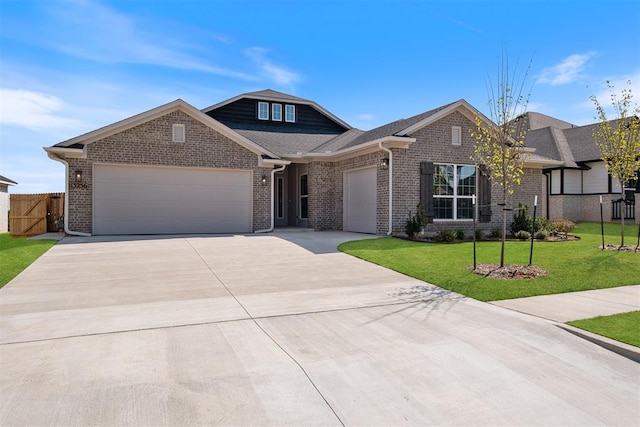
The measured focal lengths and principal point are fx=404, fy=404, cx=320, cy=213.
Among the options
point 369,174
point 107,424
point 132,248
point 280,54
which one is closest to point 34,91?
point 132,248

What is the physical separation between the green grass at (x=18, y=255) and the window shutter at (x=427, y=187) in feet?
37.9

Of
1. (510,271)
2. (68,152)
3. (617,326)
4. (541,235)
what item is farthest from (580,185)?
(68,152)

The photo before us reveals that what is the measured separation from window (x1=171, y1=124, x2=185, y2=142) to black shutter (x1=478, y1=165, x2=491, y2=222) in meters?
11.1

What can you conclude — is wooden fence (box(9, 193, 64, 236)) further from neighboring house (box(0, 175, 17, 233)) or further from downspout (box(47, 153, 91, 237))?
neighboring house (box(0, 175, 17, 233))

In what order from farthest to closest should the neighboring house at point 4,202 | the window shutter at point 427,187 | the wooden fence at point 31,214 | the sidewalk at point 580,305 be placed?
the neighboring house at point 4,202, the wooden fence at point 31,214, the window shutter at point 427,187, the sidewalk at point 580,305

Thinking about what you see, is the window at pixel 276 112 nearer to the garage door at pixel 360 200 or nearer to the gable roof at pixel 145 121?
the gable roof at pixel 145 121

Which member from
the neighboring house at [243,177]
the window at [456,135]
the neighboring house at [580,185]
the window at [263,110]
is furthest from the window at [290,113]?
the neighboring house at [580,185]

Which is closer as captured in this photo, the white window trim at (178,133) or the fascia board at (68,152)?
the fascia board at (68,152)

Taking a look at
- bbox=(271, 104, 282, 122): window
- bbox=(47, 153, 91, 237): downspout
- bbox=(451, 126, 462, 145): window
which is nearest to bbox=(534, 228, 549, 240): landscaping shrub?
bbox=(451, 126, 462, 145): window

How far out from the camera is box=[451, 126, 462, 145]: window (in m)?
15.1

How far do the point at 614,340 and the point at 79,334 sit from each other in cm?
588

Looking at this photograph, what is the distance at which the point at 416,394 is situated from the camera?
3207 millimetres

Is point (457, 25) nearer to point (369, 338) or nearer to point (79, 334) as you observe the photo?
point (369, 338)

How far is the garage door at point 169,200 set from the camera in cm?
1397
